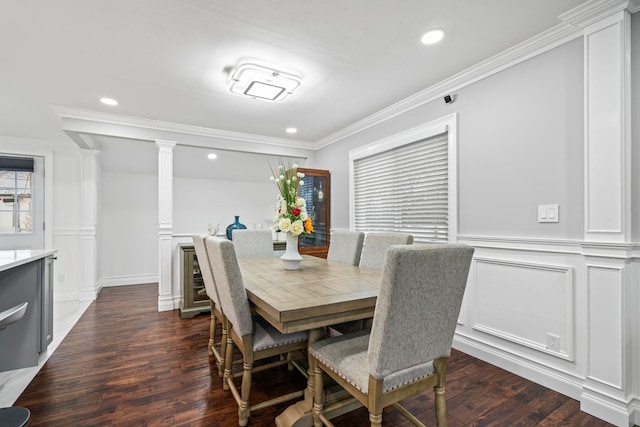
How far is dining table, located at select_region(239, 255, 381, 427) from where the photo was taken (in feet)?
4.60

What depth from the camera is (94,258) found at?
4.51 meters

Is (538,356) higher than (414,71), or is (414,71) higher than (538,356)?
(414,71)

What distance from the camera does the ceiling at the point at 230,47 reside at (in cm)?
184

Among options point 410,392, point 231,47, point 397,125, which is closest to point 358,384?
point 410,392

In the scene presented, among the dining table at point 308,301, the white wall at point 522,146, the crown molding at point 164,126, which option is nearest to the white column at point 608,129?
the white wall at point 522,146

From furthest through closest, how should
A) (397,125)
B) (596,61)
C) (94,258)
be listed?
(94,258) < (397,125) < (596,61)

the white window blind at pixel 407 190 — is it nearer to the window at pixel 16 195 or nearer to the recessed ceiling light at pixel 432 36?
the recessed ceiling light at pixel 432 36

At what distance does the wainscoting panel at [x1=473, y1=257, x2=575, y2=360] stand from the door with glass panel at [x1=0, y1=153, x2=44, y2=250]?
18.4ft

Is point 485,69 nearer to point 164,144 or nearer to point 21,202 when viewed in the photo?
point 164,144

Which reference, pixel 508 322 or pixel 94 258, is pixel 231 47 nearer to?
pixel 508 322

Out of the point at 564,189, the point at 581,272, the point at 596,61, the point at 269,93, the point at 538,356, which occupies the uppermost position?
the point at 269,93

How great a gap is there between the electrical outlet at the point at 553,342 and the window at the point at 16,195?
6108mm

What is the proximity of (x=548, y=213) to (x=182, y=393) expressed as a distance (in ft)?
9.10

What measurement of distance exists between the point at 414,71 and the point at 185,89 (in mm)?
2097
